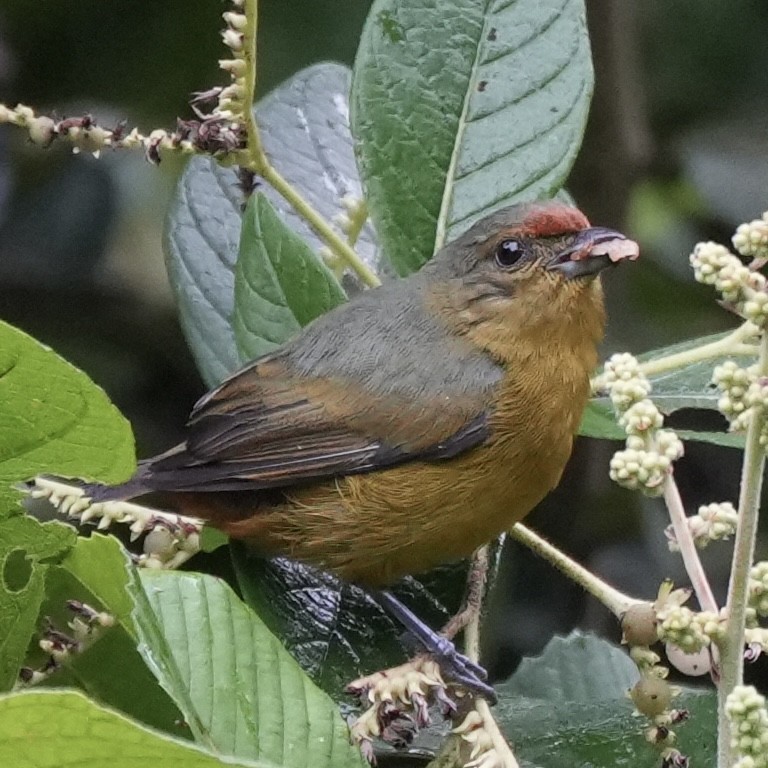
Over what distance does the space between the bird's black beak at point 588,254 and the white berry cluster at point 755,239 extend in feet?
2.69

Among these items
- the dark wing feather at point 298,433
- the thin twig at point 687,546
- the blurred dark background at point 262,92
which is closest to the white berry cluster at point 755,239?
the thin twig at point 687,546

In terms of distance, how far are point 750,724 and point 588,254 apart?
49.7 inches

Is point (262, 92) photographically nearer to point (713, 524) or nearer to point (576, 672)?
point (576, 672)

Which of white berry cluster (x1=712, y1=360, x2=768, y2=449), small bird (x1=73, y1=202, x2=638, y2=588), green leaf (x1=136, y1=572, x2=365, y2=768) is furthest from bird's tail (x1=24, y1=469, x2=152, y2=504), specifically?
white berry cluster (x1=712, y1=360, x2=768, y2=449)

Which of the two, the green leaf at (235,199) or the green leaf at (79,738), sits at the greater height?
the green leaf at (235,199)

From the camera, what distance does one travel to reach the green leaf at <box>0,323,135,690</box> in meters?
1.34

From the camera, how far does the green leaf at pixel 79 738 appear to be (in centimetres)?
103

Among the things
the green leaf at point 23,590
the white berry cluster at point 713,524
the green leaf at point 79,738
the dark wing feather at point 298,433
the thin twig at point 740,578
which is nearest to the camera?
the green leaf at point 79,738

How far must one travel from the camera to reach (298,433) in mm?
2404

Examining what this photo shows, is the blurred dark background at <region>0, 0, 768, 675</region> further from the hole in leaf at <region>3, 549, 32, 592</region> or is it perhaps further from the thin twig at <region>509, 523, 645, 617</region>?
the hole in leaf at <region>3, 549, 32, 592</region>

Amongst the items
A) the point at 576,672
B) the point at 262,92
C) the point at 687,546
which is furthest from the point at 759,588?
the point at 262,92

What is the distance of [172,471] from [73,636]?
664 mm

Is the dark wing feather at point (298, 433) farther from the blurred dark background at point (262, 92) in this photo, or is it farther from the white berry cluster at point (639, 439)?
the blurred dark background at point (262, 92)

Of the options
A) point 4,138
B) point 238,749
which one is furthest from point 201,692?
point 4,138
